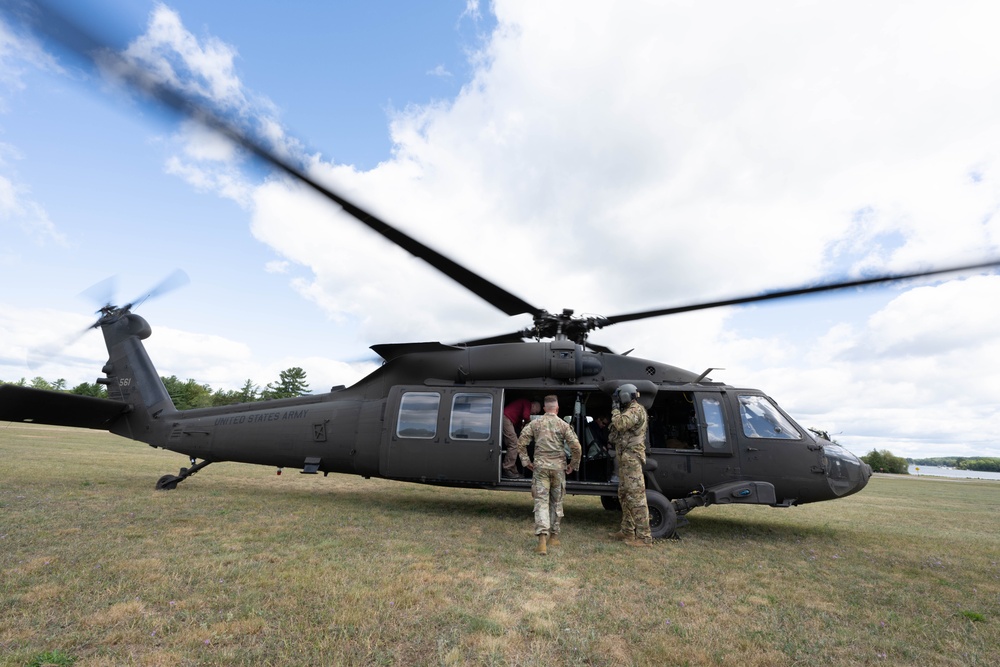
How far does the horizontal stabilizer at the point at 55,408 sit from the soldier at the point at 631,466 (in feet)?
31.3

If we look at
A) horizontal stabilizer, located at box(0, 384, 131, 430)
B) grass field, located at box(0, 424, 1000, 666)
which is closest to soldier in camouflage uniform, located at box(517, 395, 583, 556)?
grass field, located at box(0, 424, 1000, 666)

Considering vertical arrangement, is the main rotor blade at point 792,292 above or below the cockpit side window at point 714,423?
above

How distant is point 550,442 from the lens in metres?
6.67

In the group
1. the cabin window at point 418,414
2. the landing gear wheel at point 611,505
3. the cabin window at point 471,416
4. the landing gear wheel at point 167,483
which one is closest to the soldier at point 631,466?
the cabin window at point 471,416

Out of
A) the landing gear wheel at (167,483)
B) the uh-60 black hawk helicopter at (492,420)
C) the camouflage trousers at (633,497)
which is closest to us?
the camouflage trousers at (633,497)

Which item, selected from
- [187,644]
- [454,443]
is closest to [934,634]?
[187,644]

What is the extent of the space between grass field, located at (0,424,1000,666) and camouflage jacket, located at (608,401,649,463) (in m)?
1.30

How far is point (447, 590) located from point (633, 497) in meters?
3.46

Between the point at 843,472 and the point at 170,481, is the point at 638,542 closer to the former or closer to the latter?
the point at 843,472

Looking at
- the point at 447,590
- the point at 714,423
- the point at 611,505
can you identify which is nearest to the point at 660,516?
the point at 714,423

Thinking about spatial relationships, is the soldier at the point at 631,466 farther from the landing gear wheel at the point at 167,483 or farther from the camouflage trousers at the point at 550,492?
the landing gear wheel at the point at 167,483

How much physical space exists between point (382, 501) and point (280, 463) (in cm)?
212

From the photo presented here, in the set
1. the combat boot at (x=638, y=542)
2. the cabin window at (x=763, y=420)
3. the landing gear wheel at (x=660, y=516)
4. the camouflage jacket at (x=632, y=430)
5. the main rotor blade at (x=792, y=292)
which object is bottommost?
the combat boot at (x=638, y=542)

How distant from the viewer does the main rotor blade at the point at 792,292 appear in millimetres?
5072
